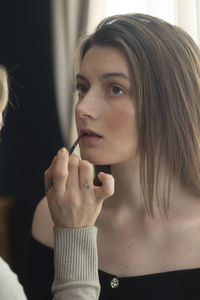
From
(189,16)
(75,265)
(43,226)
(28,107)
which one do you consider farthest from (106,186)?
(28,107)

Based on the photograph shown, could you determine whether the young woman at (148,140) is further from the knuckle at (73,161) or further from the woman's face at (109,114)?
the knuckle at (73,161)

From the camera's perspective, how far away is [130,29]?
104 cm

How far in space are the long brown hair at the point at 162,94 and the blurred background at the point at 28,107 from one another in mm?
1201

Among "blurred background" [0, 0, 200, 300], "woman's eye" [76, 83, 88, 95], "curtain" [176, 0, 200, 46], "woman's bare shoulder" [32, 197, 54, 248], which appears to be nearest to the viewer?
"woman's eye" [76, 83, 88, 95]

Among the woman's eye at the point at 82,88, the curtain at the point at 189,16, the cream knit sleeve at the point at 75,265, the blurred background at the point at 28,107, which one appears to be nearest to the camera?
the cream knit sleeve at the point at 75,265

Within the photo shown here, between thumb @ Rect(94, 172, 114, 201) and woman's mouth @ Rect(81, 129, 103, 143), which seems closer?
thumb @ Rect(94, 172, 114, 201)

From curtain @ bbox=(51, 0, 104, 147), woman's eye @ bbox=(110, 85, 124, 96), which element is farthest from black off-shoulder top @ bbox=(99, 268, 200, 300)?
curtain @ bbox=(51, 0, 104, 147)

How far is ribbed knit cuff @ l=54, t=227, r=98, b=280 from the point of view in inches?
32.4

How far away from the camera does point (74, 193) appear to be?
85cm

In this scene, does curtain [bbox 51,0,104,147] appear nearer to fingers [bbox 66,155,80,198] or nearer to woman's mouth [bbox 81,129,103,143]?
woman's mouth [bbox 81,129,103,143]

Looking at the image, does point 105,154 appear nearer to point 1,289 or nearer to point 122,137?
point 122,137

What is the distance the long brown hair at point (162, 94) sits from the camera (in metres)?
1.02

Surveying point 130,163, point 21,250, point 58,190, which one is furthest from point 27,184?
point 58,190

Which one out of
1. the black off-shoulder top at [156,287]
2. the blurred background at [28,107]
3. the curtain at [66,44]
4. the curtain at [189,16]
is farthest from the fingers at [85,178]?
the blurred background at [28,107]
